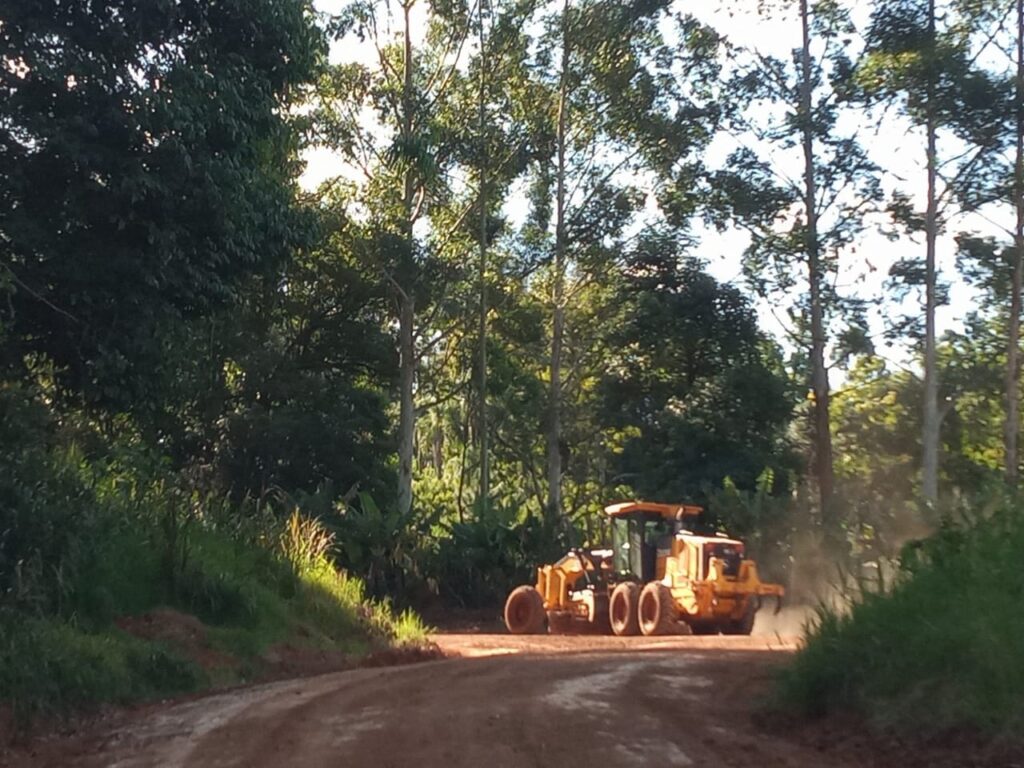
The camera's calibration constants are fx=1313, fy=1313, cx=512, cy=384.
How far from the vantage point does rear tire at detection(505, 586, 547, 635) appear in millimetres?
25875

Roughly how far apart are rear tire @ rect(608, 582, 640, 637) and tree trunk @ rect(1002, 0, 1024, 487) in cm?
931

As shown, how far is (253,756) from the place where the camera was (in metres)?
8.50

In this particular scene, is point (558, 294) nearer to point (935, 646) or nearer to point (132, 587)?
point (132, 587)

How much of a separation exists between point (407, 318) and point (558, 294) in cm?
558

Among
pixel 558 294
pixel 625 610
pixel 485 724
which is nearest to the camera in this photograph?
pixel 485 724

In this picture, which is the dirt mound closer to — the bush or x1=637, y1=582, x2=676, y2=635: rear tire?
the bush

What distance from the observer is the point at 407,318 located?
34.2 meters

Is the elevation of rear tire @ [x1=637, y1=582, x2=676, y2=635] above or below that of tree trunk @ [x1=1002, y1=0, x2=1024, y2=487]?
below

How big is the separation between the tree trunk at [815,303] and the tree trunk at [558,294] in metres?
7.17

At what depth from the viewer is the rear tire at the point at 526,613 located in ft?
84.9

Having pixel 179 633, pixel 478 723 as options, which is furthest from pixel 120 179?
pixel 478 723

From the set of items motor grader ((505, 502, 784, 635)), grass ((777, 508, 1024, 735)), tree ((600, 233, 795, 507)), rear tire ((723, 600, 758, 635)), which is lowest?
grass ((777, 508, 1024, 735))

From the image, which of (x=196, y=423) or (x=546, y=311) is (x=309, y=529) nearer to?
(x=196, y=423)

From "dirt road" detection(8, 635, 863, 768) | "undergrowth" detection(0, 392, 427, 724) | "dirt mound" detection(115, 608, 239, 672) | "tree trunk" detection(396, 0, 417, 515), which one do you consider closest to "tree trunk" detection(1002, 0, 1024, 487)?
"tree trunk" detection(396, 0, 417, 515)
